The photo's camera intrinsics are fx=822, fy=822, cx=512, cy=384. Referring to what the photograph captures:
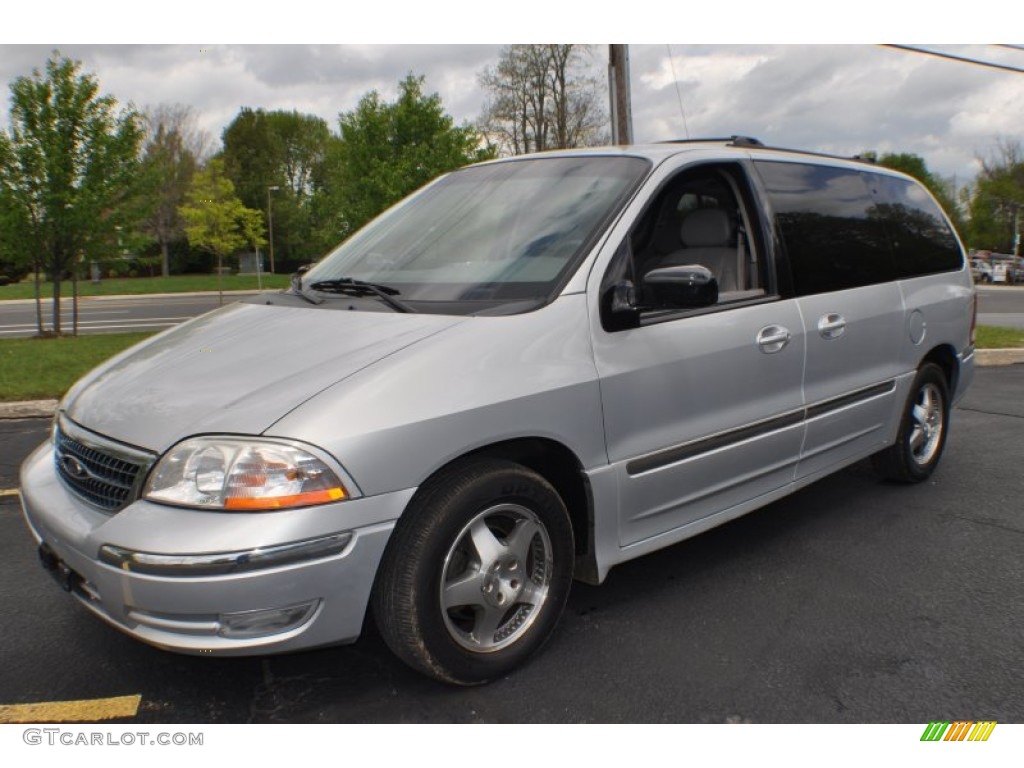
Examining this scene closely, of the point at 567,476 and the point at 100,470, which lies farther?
the point at 567,476

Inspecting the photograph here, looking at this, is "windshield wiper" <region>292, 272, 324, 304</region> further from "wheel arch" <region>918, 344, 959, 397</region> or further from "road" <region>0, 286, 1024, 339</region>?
"road" <region>0, 286, 1024, 339</region>

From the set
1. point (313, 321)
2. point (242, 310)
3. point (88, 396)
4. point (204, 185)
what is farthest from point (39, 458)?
point (204, 185)

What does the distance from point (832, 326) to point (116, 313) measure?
83.2 feet

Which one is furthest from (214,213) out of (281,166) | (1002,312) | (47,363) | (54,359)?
(281,166)

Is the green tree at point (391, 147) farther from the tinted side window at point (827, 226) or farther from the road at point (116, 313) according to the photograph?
the tinted side window at point (827, 226)

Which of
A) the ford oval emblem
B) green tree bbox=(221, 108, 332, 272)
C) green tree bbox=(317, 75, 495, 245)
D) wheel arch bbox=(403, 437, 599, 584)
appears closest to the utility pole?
green tree bbox=(317, 75, 495, 245)

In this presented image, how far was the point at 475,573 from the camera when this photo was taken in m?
2.56

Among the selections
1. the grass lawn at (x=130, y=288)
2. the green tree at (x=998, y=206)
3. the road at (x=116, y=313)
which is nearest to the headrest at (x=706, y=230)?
the road at (x=116, y=313)

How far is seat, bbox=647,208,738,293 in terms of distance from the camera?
11.9 ft

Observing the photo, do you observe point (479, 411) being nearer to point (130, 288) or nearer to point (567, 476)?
point (567, 476)

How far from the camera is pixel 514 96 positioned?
3984 cm

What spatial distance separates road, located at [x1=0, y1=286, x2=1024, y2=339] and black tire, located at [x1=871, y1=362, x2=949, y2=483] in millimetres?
13287
